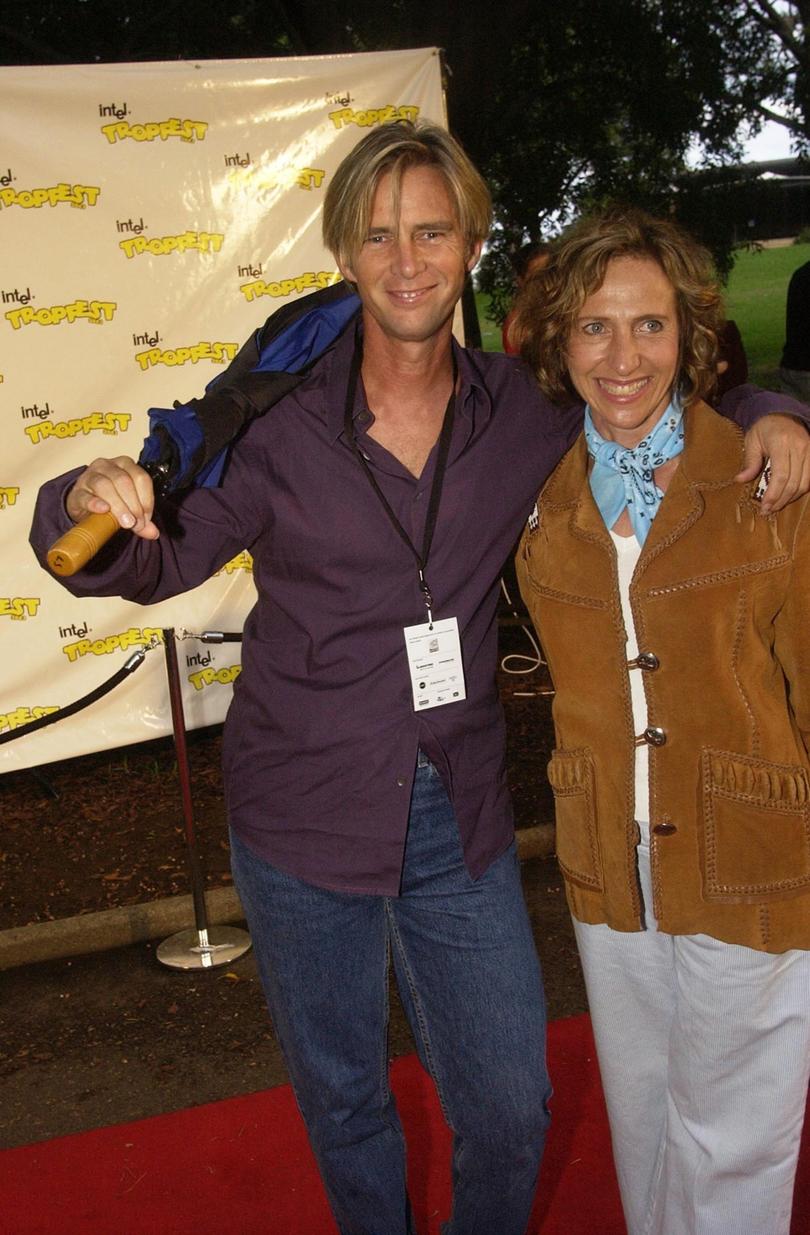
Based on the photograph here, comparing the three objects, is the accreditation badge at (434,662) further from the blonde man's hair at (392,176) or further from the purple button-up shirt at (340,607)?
the blonde man's hair at (392,176)

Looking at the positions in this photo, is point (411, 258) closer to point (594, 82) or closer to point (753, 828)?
point (753, 828)

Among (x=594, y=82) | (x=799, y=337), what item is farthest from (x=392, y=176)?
(x=594, y=82)

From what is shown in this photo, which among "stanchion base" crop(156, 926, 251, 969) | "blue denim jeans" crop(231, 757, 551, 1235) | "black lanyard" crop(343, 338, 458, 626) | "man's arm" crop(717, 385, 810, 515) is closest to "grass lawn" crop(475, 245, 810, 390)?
"stanchion base" crop(156, 926, 251, 969)

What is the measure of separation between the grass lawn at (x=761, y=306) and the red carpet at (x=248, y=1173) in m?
13.9

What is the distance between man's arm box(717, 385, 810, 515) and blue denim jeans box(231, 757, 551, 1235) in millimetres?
806

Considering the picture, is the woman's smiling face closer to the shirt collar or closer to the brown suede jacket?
the brown suede jacket

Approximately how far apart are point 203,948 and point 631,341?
10.5 feet

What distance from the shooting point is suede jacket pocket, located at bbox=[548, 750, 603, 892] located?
2.39 metres

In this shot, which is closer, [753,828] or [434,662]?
[753,828]


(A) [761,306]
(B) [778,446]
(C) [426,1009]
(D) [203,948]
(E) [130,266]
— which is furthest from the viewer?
(A) [761,306]

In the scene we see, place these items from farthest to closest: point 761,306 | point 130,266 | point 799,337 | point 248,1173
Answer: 1. point 761,306
2. point 799,337
3. point 130,266
4. point 248,1173

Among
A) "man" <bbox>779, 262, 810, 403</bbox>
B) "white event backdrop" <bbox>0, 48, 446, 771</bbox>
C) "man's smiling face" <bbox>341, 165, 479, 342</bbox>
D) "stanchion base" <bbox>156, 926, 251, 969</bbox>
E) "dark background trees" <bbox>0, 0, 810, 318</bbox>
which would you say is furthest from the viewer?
"dark background trees" <bbox>0, 0, 810, 318</bbox>

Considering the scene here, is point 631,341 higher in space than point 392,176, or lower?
lower

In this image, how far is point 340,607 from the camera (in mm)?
2389
